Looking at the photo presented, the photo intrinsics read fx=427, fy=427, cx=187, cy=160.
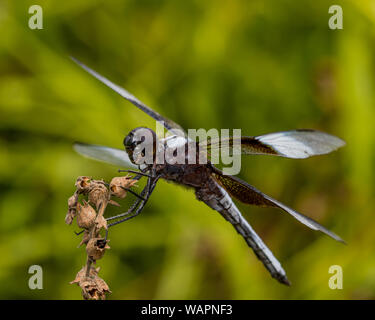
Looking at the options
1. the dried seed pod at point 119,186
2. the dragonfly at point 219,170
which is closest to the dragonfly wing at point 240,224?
the dragonfly at point 219,170

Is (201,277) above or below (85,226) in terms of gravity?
below

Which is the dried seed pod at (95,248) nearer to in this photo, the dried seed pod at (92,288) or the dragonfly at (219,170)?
the dried seed pod at (92,288)

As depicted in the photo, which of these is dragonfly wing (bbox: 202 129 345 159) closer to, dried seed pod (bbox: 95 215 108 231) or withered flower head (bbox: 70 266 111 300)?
dried seed pod (bbox: 95 215 108 231)

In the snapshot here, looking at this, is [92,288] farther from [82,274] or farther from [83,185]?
[83,185]

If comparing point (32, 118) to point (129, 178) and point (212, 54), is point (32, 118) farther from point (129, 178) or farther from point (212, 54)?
point (129, 178)

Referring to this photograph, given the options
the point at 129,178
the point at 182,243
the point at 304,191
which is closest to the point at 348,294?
the point at 304,191

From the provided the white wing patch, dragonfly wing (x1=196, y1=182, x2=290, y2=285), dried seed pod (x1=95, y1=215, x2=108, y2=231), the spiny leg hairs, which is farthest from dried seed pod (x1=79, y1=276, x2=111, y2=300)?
the white wing patch

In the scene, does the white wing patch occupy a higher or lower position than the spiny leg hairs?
higher
